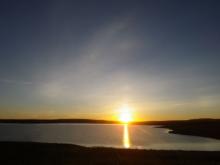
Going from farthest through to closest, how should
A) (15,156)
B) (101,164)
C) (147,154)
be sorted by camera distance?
(147,154) → (15,156) → (101,164)

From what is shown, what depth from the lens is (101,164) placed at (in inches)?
1238

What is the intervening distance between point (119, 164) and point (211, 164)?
943cm

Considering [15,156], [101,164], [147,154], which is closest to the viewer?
[101,164]

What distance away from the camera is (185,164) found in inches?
1273

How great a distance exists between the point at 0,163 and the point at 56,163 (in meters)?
5.59

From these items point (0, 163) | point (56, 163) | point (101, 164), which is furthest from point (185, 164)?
point (0, 163)

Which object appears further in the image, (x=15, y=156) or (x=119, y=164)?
(x=15, y=156)

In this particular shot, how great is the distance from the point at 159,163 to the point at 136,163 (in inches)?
91.8

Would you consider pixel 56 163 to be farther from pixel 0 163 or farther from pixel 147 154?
pixel 147 154

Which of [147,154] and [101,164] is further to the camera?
[147,154]

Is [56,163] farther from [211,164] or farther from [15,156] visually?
[211,164]

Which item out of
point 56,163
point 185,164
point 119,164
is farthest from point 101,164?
point 185,164

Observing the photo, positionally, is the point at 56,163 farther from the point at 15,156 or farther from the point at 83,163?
the point at 15,156

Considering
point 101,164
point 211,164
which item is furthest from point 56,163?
point 211,164
